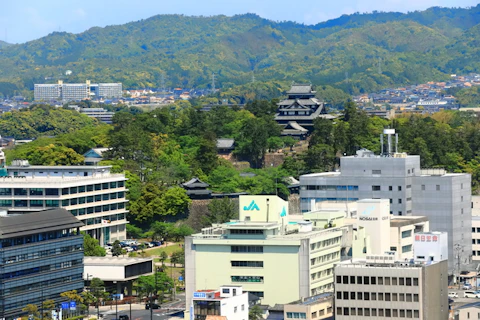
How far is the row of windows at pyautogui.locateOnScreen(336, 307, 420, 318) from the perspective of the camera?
6009cm

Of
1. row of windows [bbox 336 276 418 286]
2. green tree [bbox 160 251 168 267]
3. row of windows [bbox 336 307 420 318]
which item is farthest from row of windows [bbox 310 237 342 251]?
green tree [bbox 160 251 168 267]

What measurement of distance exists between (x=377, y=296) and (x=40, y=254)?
73.8 ft

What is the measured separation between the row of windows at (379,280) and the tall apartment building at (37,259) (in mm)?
20319

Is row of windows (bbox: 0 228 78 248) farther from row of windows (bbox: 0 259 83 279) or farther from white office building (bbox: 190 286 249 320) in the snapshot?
white office building (bbox: 190 286 249 320)

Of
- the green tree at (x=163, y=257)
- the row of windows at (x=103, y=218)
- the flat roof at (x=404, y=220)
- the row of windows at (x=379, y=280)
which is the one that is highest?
the flat roof at (x=404, y=220)

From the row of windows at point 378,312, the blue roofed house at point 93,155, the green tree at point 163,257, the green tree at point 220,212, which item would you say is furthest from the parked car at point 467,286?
the blue roofed house at point 93,155

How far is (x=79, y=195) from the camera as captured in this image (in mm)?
96812

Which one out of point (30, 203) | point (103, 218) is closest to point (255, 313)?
point (30, 203)

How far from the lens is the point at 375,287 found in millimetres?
60594

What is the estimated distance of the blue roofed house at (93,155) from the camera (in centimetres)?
11900

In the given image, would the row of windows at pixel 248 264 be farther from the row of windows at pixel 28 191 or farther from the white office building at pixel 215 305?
the row of windows at pixel 28 191

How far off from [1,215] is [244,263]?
618 inches

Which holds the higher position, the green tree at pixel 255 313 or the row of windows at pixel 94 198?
the row of windows at pixel 94 198

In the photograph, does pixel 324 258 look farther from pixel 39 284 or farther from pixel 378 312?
pixel 39 284
